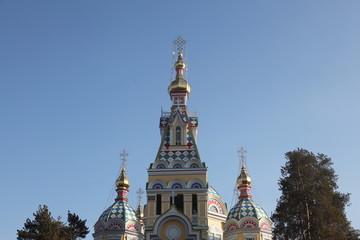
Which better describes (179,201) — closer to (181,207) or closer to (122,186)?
(181,207)

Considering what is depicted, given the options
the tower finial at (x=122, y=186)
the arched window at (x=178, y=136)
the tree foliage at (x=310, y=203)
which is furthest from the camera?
the tower finial at (x=122, y=186)

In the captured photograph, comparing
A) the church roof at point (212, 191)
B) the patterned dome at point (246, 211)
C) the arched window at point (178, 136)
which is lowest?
the patterned dome at point (246, 211)

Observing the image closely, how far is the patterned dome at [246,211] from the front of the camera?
97.1 ft

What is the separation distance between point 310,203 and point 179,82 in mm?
17755

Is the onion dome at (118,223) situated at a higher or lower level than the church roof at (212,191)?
lower

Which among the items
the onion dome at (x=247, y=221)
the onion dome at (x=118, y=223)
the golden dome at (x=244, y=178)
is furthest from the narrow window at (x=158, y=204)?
the golden dome at (x=244, y=178)

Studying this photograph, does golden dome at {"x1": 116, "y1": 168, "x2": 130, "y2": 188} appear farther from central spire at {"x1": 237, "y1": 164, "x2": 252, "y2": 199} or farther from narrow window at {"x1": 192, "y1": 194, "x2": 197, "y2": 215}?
central spire at {"x1": 237, "y1": 164, "x2": 252, "y2": 199}

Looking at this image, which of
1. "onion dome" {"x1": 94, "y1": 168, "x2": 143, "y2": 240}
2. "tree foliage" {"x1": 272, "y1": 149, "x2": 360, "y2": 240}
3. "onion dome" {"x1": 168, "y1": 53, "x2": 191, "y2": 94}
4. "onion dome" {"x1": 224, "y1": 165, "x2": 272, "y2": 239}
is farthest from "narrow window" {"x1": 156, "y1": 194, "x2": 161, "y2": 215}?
"tree foliage" {"x1": 272, "y1": 149, "x2": 360, "y2": 240}

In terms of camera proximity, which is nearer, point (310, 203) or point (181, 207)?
point (310, 203)

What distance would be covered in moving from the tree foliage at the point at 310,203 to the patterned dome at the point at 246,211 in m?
8.52

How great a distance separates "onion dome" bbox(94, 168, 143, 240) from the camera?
1182 inches

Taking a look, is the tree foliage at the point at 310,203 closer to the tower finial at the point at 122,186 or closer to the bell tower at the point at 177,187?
the bell tower at the point at 177,187

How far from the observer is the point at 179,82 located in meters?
35.5

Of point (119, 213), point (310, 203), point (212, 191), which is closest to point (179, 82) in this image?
point (212, 191)
